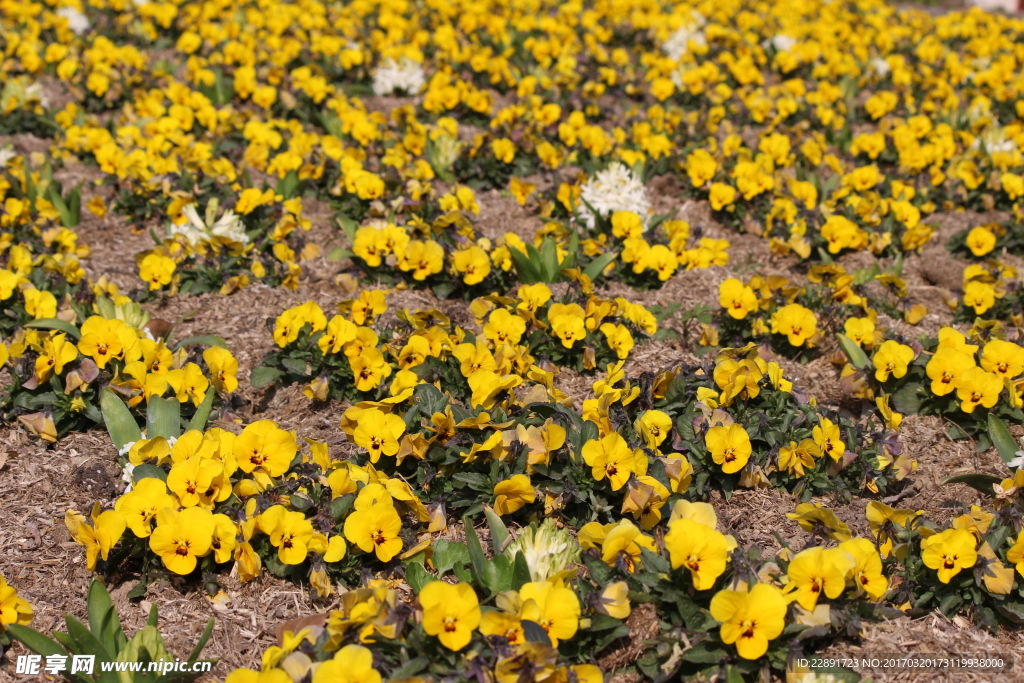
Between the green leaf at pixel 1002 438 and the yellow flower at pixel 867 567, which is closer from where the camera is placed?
the yellow flower at pixel 867 567

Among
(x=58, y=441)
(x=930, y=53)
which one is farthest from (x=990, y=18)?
(x=58, y=441)

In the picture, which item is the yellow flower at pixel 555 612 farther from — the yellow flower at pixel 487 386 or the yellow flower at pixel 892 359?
the yellow flower at pixel 892 359

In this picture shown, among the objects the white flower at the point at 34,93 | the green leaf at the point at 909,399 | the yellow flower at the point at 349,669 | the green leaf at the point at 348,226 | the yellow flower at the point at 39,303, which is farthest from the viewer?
the white flower at the point at 34,93

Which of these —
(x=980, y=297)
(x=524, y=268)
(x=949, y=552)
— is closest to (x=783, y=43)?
(x=980, y=297)

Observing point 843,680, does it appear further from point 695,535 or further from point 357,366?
point 357,366

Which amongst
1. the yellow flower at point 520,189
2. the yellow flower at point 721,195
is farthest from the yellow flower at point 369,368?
the yellow flower at point 721,195

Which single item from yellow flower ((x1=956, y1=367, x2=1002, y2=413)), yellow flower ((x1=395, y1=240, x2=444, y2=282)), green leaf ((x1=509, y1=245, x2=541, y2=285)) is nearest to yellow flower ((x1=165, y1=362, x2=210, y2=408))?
yellow flower ((x1=395, y1=240, x2=444, y2=282))

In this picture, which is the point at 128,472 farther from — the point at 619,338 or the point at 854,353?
the point at 854,353

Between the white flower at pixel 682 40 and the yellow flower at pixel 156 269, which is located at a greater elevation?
the white flower at pixel 682 40
